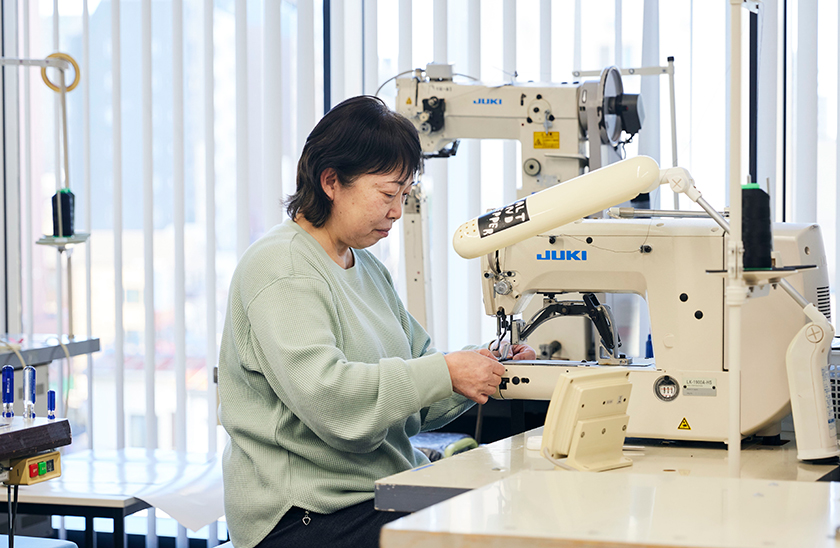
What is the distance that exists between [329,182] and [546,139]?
0.82m

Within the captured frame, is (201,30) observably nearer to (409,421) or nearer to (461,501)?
(409,421)

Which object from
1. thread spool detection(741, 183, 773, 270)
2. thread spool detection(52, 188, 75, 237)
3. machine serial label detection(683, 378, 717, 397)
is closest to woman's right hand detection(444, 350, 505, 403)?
machine serial label detection(683, 378, 717, 397)

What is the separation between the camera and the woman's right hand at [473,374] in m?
1.52

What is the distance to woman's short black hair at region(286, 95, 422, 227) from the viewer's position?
1653mm

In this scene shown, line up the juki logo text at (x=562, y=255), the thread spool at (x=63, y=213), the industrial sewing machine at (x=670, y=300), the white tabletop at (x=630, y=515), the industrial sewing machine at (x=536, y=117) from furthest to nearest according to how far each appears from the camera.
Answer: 1. the thread spool at (x=63, y=213)
2. the industrial sewing machine at (x=536, y=117)
3. the juki logo text at (x=562, y=255)
4. the industrial sewing machine at (x=670, y=300)
5. the white tabletop at (x=630, y=515)

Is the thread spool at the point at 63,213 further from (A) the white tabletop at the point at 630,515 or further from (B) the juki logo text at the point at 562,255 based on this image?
(A) the white tabletop at the point at 630,515

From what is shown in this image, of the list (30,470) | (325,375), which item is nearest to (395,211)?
(325,375)

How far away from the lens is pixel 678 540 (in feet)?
2.49

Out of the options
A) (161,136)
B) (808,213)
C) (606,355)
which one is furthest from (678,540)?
(161,136)

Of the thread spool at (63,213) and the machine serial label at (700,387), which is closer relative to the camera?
the machine serial label at (700,387)

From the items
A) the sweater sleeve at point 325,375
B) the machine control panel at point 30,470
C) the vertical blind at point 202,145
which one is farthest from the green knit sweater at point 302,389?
the vertical blind at point 202,145

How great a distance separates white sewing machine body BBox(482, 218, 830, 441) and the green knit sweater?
256 mm

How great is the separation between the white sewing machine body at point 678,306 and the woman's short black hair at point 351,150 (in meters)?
0.27

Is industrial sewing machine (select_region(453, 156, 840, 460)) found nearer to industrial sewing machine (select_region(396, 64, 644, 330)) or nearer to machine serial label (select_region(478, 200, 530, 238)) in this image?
machine serial label (select_region(478, 200, 530, 238))
